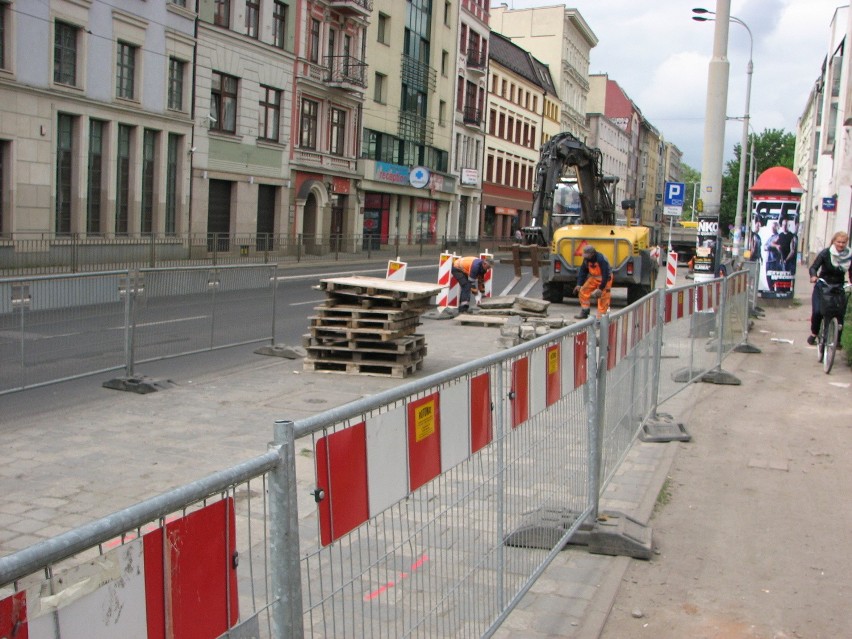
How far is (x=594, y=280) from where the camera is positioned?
17.6m

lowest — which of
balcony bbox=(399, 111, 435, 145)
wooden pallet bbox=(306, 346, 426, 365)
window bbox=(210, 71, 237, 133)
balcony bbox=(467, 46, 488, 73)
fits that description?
wooden pallet bbox=(306, 346, 426, 365)

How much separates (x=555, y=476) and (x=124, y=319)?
6.32m

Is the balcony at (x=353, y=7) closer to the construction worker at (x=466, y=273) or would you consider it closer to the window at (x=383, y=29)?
the window at (x=383, y=29)

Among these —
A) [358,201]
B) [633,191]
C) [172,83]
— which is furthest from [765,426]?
[633,191]

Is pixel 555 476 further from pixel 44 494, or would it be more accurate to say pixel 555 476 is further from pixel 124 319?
pixel 124 319

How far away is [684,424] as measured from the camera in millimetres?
9336

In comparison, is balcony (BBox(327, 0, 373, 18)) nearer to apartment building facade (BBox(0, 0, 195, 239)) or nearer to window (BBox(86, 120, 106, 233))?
apartment building facade (BBox(0, 0, 195, 239))

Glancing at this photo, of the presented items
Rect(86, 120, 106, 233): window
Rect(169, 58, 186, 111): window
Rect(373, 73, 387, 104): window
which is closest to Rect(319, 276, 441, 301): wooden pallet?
Rect(86, 120, 106, 233): window

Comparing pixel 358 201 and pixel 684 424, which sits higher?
pixel 358 201

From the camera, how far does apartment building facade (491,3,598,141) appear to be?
79.9m

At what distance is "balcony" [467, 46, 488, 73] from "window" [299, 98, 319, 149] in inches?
834

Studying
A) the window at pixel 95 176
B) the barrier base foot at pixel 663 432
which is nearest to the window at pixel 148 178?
the window at pixel 95 176

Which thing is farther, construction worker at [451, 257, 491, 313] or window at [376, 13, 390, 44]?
window at [376, 13, 390, 44]

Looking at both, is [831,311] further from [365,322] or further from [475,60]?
[475,60]
